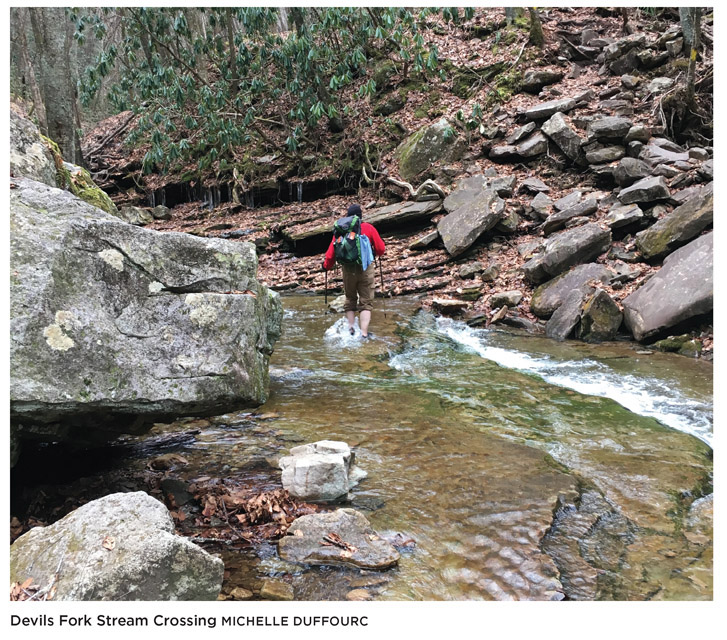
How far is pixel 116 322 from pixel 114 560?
1341 mm

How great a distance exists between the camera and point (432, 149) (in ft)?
48.0

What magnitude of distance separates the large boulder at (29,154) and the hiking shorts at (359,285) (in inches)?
186

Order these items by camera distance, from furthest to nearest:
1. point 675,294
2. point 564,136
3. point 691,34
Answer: point 564,136 < point 691,34 < point 675,294

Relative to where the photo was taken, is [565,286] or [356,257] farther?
[565,286]

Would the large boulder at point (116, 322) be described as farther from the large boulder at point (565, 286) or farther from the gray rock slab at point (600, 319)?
the large boulder at point (565, 286)

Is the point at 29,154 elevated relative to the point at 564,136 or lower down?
lower down

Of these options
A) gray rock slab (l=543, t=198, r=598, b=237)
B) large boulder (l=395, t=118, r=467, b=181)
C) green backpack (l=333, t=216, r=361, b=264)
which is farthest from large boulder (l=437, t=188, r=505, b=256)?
green backpack (l=333, t=216, r=361, b=264)

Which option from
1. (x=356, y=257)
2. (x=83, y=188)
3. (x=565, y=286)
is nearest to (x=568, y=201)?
(x=565, y=286)

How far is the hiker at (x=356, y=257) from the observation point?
25.6 feet

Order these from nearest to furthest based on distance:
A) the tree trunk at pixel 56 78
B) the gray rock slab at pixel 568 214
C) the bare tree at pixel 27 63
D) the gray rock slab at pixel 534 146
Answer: the gray rock slab at pixel 568 214 → the tree trunk at pixel 56 78 → the gray rock slab at pixel 534 146 → the bare tree at pixel 27 63

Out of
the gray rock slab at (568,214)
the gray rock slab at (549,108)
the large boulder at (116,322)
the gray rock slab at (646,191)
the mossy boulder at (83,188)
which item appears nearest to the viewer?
the large boulder at (116,322)

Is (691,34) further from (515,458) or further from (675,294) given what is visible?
(515,458)

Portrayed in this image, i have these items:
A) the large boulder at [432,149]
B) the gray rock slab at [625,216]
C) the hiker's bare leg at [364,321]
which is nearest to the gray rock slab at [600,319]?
the gray rock slab at [625,216]

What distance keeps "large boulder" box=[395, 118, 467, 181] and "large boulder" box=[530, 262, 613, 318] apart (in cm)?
673
